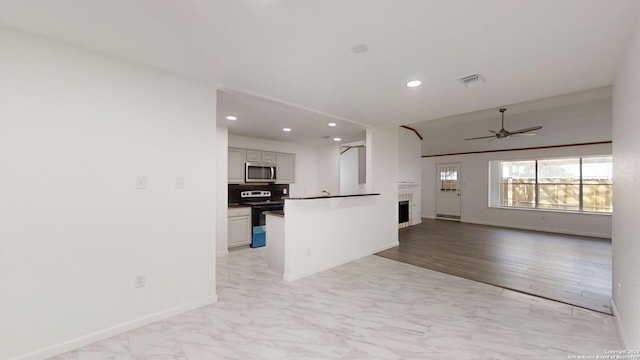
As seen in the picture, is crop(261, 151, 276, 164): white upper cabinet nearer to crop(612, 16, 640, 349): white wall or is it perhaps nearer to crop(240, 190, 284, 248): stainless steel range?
crop(240, 190, 284, 248): stainless steel range

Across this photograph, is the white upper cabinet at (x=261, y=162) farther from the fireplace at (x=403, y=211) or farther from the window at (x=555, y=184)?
the window at (x=555, y=184)

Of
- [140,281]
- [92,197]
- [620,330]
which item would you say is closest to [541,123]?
[620,330]

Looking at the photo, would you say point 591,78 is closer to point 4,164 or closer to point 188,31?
point 188,31

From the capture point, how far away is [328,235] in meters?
4.17

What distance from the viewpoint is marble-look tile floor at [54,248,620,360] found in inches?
81.5

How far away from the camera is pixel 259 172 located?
5.78 m

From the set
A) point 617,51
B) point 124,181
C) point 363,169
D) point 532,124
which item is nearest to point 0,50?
point 124,181

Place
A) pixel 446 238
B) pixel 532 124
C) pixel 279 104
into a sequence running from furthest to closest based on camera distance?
1. pixel 446 238
2. pixel 532 124
3. pixel 279 104

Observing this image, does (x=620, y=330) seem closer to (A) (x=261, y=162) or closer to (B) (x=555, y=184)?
(A) (x=261, y=162)

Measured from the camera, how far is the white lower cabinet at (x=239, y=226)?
5.02 m

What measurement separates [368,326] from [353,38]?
251 cm

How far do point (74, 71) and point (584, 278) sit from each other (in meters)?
6.38

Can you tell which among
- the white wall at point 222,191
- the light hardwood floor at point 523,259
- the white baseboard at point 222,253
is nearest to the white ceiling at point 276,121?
the white wall at point 222,191

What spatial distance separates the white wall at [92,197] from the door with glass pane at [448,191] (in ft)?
28.6
